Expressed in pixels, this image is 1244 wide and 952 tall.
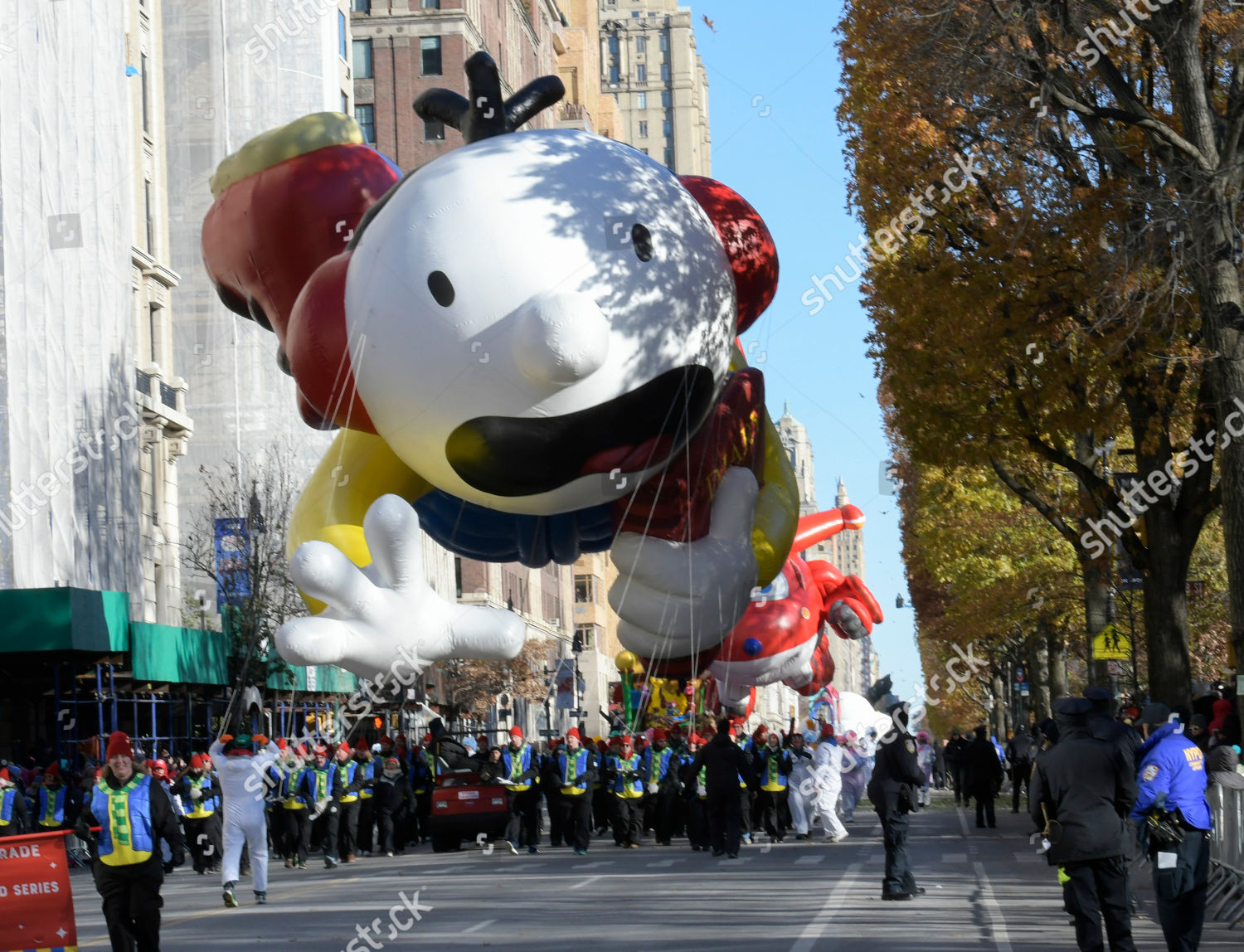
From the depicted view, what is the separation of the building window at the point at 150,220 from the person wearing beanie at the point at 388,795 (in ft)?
66.9

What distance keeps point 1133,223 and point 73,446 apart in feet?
68.7

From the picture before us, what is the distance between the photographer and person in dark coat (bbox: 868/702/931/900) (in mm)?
14906

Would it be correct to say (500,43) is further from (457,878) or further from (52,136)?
(457,878)

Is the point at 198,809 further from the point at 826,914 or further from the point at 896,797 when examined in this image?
the point at 826,914

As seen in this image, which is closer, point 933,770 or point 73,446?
point 73,446

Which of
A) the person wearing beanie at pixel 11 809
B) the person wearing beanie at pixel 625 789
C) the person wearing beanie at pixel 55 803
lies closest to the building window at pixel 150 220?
the person wearing beanie at pixel 55 803

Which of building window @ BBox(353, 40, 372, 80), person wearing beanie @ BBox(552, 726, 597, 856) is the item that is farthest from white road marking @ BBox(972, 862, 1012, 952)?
building window @ BBox(353, 40, 372, 80)

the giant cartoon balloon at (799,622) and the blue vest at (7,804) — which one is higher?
the giant cartoon balloon at (799,622)

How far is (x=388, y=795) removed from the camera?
2444 cm

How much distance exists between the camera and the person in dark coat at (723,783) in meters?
20.3

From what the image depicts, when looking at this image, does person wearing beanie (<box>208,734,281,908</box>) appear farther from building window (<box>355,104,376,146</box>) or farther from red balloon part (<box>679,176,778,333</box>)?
building window (<box>355,104,376,146</box>)

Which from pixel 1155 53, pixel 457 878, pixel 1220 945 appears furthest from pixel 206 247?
pixel 1155 53

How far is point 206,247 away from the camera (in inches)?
455

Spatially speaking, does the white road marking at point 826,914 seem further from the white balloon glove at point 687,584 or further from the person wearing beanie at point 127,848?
the person wearing beanie at point 127,848
